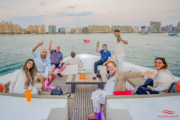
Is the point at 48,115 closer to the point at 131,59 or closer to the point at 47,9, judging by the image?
the point at 131,59

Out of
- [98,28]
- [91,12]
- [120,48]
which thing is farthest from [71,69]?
[98,28]

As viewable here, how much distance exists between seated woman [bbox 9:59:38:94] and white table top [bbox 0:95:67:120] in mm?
221

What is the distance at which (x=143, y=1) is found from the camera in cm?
1153

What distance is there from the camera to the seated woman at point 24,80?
133cm

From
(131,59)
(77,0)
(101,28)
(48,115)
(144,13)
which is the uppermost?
(77,0)

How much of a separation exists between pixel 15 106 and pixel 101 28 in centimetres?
1514

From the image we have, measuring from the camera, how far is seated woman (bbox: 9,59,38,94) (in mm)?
1334

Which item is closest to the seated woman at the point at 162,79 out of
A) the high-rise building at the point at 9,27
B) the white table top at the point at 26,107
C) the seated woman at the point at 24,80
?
the white table top at the point at 26,107

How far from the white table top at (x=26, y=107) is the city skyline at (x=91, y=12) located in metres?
11.6

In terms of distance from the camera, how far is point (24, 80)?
54.2 inches

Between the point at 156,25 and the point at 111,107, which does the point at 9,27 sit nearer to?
the point at 111,107

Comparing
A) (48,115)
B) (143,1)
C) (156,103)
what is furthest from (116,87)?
(143,1)

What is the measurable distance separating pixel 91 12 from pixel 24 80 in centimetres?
1286

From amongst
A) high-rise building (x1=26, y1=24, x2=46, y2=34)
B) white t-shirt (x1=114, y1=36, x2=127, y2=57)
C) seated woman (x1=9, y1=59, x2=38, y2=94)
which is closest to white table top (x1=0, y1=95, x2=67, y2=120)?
seated woman (x1=9, y1=59, x2=38, y2=94)
